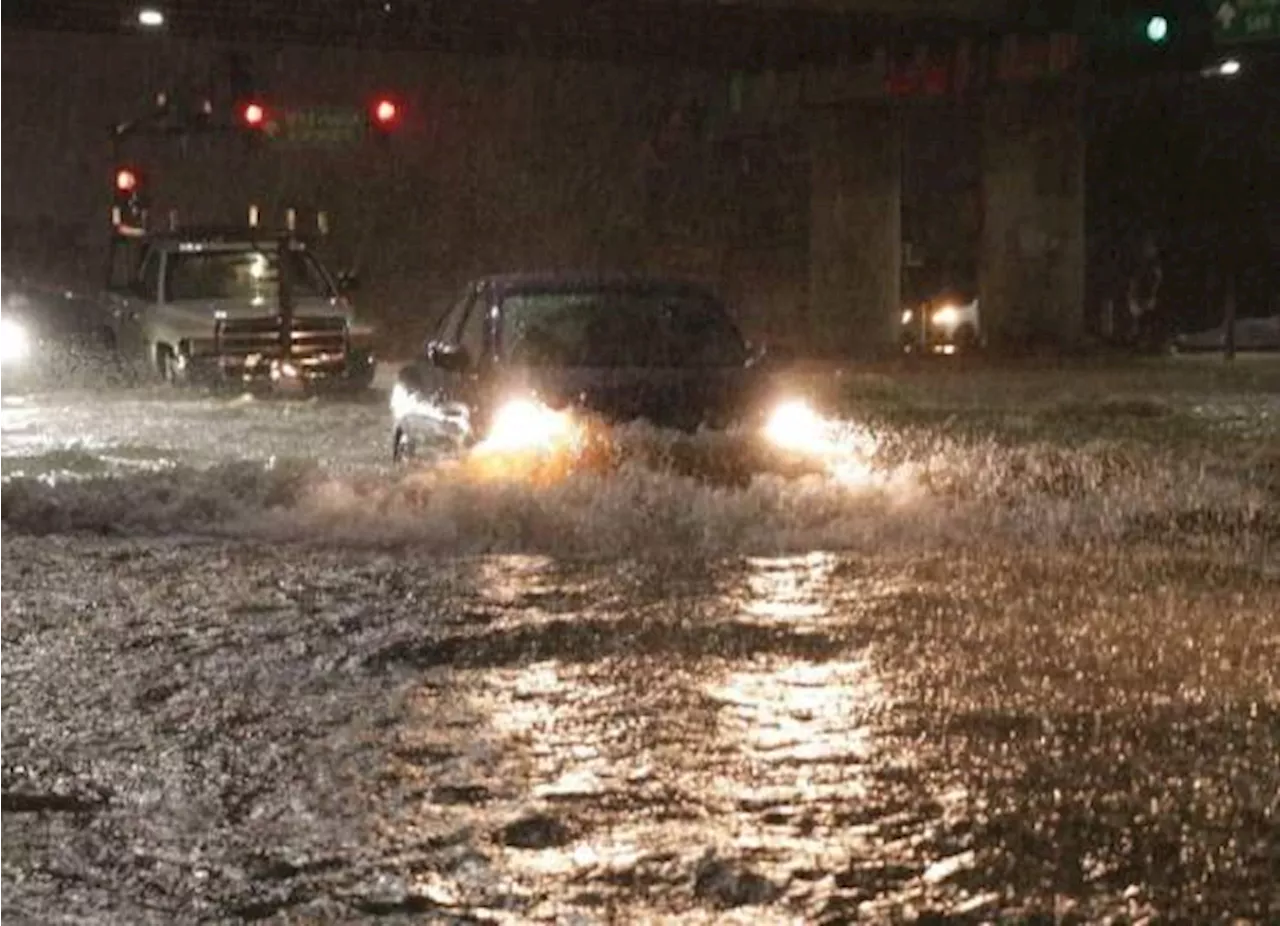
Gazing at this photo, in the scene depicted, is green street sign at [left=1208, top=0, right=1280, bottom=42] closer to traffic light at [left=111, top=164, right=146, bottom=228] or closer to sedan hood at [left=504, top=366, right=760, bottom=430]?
traffic light at [left=111, top=164, right=146, bottom=228]

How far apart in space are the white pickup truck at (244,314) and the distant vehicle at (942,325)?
67.6ft

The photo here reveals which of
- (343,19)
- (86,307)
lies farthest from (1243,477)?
(343,19)

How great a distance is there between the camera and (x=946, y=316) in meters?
51.1

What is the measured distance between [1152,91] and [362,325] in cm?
3262

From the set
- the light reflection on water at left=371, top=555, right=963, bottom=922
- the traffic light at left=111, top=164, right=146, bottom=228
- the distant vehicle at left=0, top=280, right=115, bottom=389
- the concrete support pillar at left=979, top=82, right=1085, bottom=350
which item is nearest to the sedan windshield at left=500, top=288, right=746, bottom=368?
the light reflection on water at left=371, top=555, right=963, bottom=922

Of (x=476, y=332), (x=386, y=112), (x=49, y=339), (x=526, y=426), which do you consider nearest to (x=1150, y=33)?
(x=386, y=112)

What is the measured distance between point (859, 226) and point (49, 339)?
1840 cm

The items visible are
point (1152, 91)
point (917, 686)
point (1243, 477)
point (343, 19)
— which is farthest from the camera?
point (1152, 91)

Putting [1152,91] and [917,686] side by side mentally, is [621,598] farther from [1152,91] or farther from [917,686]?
[1152,91]

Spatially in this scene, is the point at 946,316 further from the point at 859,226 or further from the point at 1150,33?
the point at 1150,33

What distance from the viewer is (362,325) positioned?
2941 cm

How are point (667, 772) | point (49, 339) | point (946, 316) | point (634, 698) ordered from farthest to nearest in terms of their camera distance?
1. point (946, 316)
2. point (49, 339)
3. point (634, 698)
4. point (667, 772)

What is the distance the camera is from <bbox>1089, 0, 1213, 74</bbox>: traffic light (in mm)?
28406

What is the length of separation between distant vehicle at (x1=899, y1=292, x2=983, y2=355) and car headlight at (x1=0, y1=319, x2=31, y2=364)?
1718 centimetres
